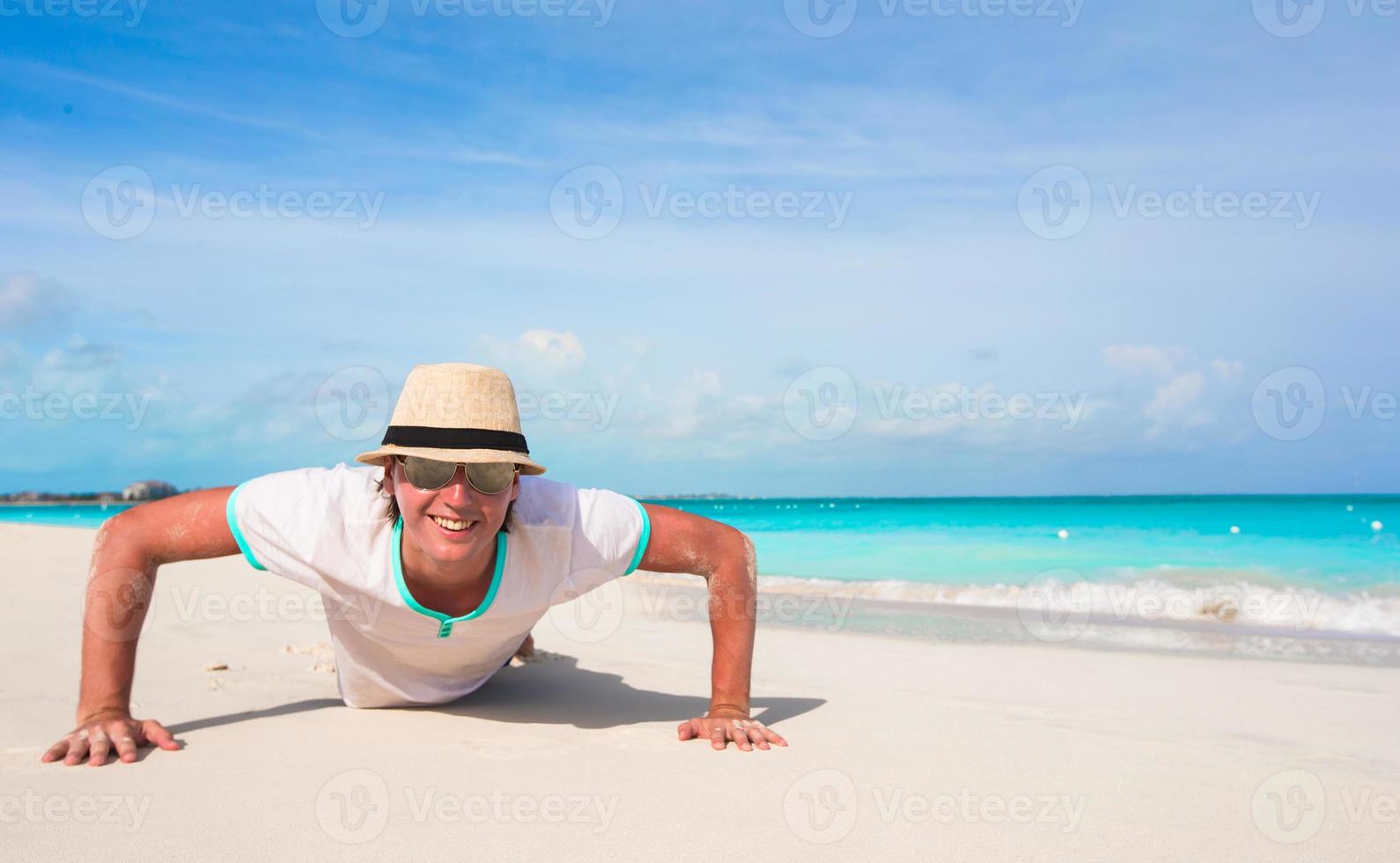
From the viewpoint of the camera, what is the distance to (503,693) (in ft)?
14.6

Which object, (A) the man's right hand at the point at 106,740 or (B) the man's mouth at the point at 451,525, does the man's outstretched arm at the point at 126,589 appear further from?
(B) the man's mouth at the point at 451,525

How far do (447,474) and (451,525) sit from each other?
6.7 inches

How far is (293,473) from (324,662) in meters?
2.26

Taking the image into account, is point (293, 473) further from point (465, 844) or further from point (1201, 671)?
point (1201, 671)

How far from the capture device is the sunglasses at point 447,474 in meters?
2.95

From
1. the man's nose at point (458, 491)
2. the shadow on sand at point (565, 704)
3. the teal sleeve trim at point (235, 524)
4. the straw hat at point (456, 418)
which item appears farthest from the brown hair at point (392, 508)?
the shadow on sand at point (565, 704)

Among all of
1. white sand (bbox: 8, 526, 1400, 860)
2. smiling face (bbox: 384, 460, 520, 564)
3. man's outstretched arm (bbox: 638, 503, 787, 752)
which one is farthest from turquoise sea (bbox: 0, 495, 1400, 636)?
smiling face (bbox: 384, 460, 520, 564)

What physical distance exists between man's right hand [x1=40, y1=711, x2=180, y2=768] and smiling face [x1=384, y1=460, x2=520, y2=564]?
1.16 metres

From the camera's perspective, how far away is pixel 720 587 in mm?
3635

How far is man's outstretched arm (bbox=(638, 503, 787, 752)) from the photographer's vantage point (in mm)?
3574

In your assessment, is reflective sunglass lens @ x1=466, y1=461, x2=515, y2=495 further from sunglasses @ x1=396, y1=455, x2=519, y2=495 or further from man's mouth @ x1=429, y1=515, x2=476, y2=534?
man's mouth @ x1=429, y1=515, x2=476, y2=534

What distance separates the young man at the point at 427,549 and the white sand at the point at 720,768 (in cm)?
27

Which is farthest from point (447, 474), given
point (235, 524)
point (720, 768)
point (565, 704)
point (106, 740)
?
point (565, 704)

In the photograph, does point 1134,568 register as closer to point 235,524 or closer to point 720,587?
point 720,587
